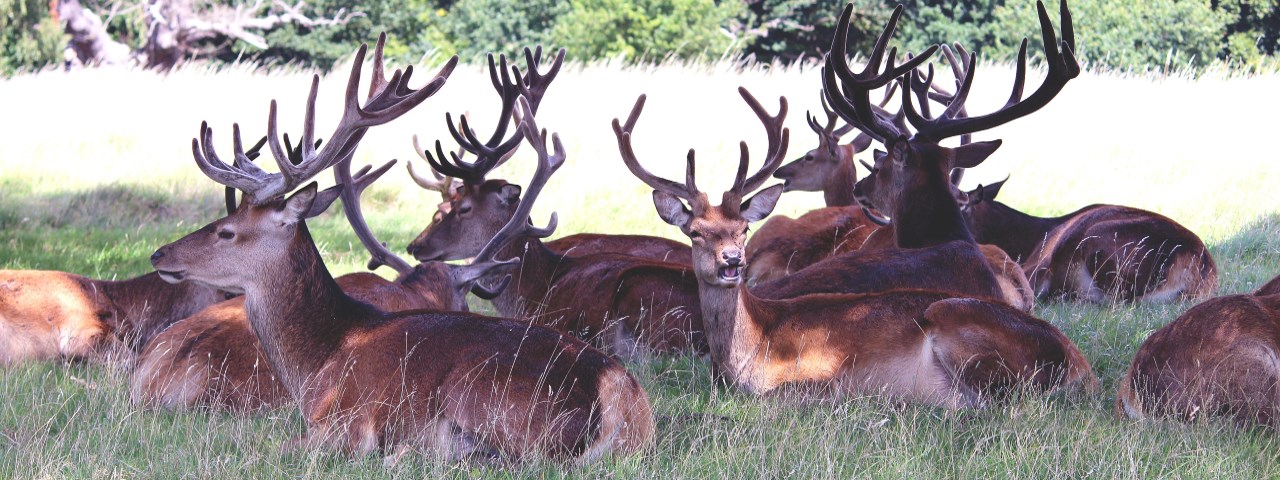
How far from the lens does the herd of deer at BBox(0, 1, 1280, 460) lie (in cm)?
461

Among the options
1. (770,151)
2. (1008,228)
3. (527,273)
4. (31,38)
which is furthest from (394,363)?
(31,38)

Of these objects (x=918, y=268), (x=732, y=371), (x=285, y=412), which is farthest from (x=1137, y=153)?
(x=285, y=412)

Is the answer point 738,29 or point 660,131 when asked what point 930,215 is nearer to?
point 660,131

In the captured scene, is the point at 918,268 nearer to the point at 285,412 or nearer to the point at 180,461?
the point at 285,412

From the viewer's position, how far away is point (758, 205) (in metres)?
5.84

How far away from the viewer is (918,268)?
707cm

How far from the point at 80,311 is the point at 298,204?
8.13 feet

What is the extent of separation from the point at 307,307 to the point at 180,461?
0.68m

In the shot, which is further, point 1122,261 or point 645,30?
point 645,30

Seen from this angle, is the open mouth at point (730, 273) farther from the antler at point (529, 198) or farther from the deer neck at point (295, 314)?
the antler at point (529, 198)

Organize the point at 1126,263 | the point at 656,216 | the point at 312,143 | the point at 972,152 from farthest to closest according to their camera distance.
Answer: the point at 656,216, the point at 1126,263, the point at 972,152, the point at 312,143

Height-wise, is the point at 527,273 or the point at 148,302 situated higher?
the point at 527,273

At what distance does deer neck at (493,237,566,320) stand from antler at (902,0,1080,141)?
211cm

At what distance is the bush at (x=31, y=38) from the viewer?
2886cm
